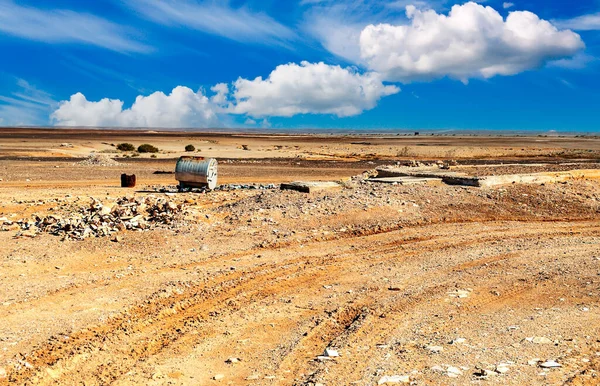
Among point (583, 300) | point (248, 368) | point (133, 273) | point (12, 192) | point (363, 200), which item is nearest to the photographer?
point (248, 368)

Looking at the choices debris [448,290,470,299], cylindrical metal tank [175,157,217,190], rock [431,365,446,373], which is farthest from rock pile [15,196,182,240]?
rock [431,365,446,373]

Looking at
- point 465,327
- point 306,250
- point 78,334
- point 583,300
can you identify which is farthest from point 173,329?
point 583,300

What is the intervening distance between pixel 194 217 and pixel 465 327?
8130 millimetres

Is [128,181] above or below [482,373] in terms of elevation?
above

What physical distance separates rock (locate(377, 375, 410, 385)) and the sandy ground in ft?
0.14

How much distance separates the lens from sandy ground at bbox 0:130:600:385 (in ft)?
18.7

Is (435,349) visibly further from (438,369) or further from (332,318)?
(332,318)

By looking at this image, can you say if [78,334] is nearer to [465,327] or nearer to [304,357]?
[304,357]

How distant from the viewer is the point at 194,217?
1336 cm

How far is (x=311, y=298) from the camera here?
8070 mm

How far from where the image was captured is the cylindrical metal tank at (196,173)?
1975 centimetres

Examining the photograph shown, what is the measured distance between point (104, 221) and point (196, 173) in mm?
7431

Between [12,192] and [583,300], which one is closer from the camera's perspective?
[583,300]

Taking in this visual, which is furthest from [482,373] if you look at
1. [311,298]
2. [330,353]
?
[311,298]
